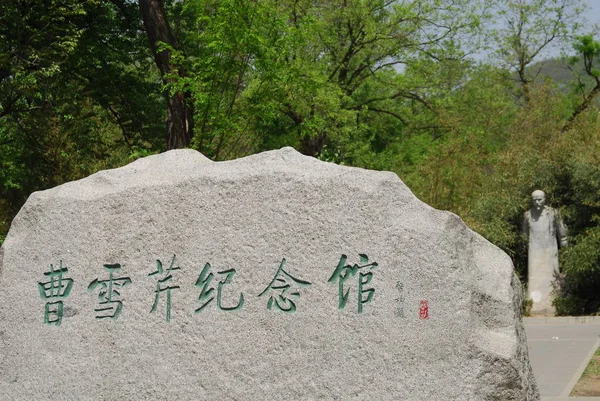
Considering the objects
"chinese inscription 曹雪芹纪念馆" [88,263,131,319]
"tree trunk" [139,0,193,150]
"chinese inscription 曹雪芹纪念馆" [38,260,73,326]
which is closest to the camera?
"chinese inscription 曹雪芹纪念馆" [88,263,131,319]

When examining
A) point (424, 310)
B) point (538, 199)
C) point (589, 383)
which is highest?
point (538, 199)

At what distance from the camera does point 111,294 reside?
552 centimetres

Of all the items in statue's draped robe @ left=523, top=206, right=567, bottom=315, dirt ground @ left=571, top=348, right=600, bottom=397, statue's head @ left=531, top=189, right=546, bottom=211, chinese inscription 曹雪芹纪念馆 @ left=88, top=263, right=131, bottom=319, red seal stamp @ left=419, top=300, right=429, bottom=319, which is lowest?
dirt ground @ left=571, top=348, right=600, bottom=397

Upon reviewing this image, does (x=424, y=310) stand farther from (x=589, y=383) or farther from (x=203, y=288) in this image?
(x=589, y=383)

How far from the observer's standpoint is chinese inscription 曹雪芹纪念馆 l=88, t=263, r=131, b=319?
5.50 metres

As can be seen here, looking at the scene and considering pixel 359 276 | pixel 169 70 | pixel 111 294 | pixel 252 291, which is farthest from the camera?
pixel 169 70

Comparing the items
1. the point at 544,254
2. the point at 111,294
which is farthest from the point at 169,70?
the point at 111,294

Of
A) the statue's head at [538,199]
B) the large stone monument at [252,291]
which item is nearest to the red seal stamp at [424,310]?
the large stone monument at [252,291]

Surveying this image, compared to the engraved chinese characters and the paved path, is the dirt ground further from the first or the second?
the engraved chinese characters

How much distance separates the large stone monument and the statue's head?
11.4 m

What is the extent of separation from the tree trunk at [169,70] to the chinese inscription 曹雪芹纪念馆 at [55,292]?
734cm

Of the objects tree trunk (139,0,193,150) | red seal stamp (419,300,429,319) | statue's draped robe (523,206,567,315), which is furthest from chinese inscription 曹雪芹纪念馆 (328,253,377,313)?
statue's draped robe (523,206,567,315)

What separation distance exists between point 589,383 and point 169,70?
7503mm

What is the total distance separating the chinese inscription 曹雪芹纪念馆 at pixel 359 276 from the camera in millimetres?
5012
